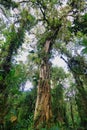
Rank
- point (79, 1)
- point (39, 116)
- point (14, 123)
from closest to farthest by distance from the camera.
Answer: point (14, 123) < point (39, 116) < point (79, 1)

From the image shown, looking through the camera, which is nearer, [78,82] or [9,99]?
[9,99]

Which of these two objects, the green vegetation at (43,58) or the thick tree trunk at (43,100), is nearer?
the green vegetation at (43,58)

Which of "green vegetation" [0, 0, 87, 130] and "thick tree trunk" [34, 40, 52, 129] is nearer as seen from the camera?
"green vegetation" [0, 0, 87, 130]

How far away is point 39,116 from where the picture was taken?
1138cm

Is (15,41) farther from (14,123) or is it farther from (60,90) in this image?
(60,90)

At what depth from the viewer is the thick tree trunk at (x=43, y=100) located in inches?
444

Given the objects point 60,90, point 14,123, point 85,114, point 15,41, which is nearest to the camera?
point 14,123

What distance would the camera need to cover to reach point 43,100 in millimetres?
12188

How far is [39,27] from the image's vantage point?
18078 millimetres

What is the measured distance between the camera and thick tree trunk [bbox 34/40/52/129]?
11.3 m

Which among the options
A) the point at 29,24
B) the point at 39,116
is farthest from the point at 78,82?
the point at 29,24

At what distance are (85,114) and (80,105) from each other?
1.75ft

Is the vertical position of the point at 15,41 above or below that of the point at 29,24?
below

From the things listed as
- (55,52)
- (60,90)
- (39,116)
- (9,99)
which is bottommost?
(9,99)
